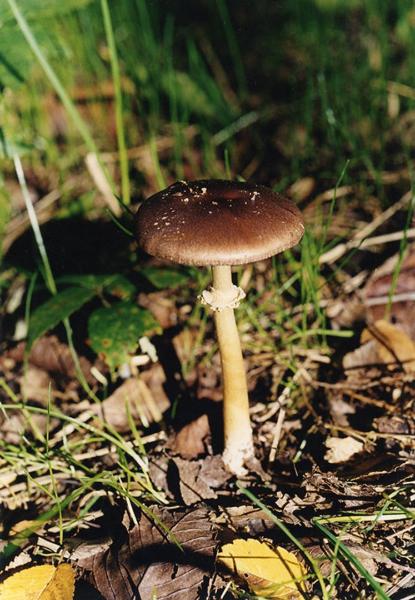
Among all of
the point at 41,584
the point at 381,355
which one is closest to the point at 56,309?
the point at 41,584

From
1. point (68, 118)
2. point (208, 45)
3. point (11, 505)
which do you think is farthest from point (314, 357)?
point (208, 45)

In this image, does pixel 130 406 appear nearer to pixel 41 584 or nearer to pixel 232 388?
pixel 232 388

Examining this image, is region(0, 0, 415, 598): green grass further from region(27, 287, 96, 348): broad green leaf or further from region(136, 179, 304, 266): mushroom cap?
region(136, 179, 304, 266): mushroom cap

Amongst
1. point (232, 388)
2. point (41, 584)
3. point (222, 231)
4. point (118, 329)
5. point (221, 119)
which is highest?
point (222, 231)

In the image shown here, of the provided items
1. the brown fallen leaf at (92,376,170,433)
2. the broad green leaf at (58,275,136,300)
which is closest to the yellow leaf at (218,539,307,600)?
the brown fallen leaf at (92,376,170,433)

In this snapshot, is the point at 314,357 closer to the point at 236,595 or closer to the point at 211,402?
the point at 211,402

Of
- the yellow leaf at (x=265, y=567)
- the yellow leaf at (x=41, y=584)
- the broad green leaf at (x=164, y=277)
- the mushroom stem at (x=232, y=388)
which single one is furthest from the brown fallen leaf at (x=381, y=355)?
the yellow leaf at (x=41, y=584)

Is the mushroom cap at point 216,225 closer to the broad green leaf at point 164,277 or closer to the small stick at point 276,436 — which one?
the broad green leaf at point 164,277
